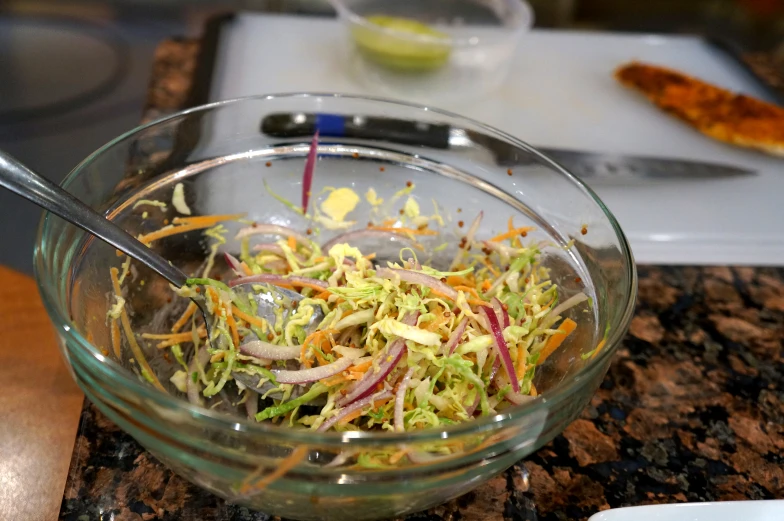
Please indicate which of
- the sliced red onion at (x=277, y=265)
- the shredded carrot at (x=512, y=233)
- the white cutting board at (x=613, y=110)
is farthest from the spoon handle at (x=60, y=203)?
the white cutting board at (x=613, y=110)

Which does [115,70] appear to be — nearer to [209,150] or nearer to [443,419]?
[209,150]

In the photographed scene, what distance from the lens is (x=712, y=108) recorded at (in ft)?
6.42

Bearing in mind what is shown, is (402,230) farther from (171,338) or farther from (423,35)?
(423,35)

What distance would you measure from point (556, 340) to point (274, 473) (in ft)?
1.57

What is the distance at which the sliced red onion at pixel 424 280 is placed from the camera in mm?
963

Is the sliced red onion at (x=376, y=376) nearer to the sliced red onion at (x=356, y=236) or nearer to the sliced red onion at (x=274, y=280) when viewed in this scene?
the sliced red onion at (x=274, y=280)

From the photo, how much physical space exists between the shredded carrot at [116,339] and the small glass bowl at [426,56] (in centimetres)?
118

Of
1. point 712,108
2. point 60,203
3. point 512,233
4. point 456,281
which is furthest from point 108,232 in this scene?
point 712,108

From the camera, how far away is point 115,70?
2.32 meters

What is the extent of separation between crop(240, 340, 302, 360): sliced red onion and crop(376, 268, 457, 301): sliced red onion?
0.57 ft

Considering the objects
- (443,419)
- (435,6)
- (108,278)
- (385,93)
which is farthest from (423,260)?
(435,6)

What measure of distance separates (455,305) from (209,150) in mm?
523

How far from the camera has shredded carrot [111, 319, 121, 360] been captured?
0.90 metres

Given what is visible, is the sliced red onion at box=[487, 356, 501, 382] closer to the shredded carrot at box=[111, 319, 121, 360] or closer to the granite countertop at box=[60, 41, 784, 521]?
the granite countertop at box=[60, 41, 784, 521]
